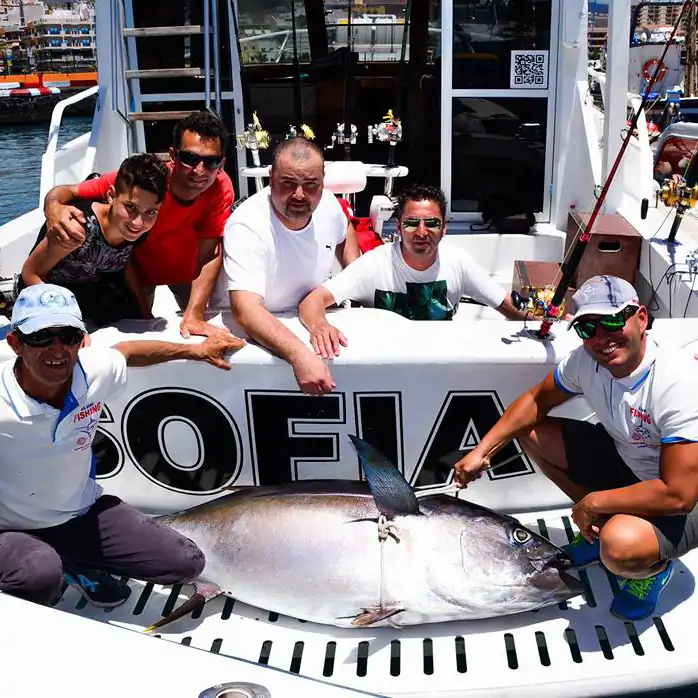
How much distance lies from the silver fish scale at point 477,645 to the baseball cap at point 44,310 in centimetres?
108

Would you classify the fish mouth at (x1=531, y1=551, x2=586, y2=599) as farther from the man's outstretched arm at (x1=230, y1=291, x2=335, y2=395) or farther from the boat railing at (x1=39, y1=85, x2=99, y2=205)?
the boat railing at (x1=39, y1=85, x2=99, y2=205)

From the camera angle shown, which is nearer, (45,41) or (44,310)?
(44,310)

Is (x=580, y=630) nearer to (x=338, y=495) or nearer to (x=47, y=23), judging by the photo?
(x=338, y=495)

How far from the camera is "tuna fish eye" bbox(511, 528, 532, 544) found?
2779 mm

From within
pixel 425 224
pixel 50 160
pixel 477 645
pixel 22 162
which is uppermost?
pixel 50 160

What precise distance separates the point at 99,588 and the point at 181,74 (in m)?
4.08

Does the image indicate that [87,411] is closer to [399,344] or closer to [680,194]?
[399,344]

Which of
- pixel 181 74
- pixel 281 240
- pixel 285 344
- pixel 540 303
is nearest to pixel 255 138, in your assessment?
pixel 181 74

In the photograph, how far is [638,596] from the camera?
2.64 m

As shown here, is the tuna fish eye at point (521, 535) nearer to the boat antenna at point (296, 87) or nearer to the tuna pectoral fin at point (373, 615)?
the tuna pectoral fin at point (373, 615)

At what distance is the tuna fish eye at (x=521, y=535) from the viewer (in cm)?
278

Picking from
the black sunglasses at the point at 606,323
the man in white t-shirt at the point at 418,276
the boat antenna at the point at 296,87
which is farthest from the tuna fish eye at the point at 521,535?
the boat antenna at the point at 296,87

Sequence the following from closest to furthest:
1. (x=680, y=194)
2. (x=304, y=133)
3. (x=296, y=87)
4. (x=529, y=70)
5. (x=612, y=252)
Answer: (x=680, y=194) → (x=612, y=252) → (x=304, y=133) → (x=529, y=70) → (x=296, y=87)

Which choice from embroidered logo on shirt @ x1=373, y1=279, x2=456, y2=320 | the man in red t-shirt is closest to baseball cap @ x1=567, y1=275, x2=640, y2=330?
embroidered logo on shirt @ x1=373, y1=279, x2=456, y2=320
